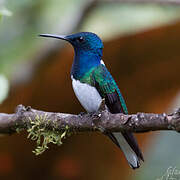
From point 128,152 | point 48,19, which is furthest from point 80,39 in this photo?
point 48,19

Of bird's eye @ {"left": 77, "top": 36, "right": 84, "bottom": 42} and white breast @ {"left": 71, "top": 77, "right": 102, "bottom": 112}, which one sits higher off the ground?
bird's eye @ {"left": 77, "top": 36, "right": 84, "bottom": 42}

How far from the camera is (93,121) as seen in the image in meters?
3.08

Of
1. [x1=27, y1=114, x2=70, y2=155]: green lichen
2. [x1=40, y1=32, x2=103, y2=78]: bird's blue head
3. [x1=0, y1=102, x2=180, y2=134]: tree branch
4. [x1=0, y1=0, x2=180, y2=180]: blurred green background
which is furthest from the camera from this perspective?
[x1=0, y1=0, x2=180, y2=180]: blurred green background

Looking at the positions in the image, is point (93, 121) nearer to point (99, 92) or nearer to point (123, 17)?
point (99, 92)

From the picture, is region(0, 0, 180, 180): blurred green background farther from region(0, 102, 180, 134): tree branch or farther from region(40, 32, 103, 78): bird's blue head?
region(0, 102, 180, 134): tree branch

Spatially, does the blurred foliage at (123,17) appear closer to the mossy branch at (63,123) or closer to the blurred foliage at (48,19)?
the blurred foliage at (48,19)

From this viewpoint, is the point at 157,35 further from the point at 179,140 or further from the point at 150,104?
the point at 179,140

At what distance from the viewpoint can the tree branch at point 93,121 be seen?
247cm

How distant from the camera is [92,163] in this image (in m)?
4.99

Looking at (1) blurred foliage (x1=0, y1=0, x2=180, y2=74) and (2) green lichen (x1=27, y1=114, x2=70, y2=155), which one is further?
(1) blurred foliage (x1=0, y1=0, x2=180, y2=74)

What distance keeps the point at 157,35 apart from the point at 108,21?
6.81 feet

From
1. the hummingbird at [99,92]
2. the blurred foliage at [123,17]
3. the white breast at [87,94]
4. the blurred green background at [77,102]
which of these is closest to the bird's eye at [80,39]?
the hummingbird at [99,92]

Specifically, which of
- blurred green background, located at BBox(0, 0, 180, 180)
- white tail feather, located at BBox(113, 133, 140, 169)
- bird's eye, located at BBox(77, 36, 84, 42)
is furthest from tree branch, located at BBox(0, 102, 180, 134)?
blurred green background, located at BBox(0, 0, 180, 180)

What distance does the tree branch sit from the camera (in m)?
2.47
